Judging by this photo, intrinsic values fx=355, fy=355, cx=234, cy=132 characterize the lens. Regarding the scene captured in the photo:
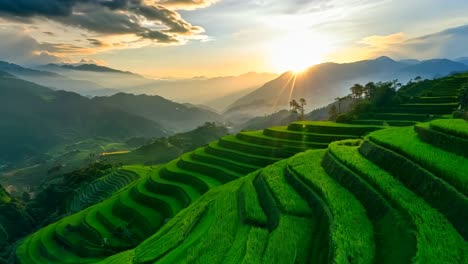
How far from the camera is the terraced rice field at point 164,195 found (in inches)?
1172

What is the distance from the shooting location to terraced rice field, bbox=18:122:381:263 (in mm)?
29766

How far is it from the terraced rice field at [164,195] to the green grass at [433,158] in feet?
52.7

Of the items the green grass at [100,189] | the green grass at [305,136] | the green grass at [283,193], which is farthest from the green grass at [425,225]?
the green grass at [100,189]

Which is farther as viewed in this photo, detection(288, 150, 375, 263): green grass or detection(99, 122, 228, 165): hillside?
detection(99, 122, 228, 165): hillside

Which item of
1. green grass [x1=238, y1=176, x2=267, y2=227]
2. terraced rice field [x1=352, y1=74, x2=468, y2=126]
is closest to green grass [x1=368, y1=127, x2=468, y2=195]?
green grass [x1=238, y1=176, x2=267, y2=227]

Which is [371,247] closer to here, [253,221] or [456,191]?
[456,191]

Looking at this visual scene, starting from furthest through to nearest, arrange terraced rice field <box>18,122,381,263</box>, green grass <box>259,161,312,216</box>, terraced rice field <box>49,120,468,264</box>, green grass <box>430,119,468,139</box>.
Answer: terraced rice field <box>18,122,381,263</box> < green grass <box>259,161,312,216</box> < green grass <box>430,119,468,139</box> < terraced rice field <box>49,120,468,264</box>

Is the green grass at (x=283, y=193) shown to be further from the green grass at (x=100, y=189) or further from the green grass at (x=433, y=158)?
the green grass at (x=100, y=189)

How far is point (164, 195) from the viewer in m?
34.4

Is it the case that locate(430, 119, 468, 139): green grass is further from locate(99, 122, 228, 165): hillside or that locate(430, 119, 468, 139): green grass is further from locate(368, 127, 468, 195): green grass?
locate(99, 122, 228, 165): hillside

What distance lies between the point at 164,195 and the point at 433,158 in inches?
1017

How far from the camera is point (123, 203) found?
34781mm

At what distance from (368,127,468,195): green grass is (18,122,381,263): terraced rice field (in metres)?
16.1

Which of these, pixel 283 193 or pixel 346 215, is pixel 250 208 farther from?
pixel 346 215
